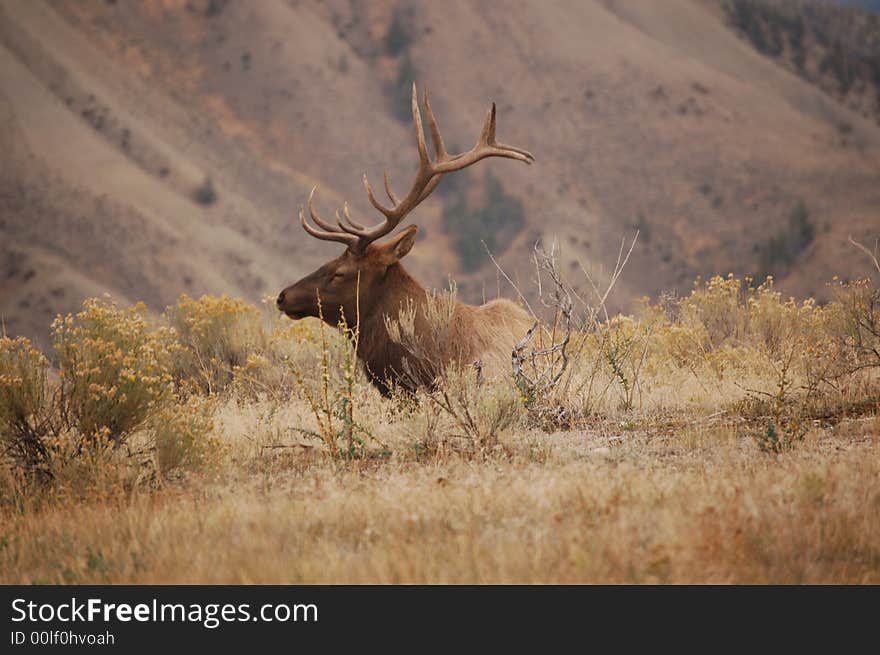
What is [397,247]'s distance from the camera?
29.7 ft

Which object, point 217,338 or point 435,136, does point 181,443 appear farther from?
point 217,338

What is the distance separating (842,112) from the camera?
89.9 metres

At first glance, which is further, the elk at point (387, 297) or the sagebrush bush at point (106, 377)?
the elk at point (387, 297)

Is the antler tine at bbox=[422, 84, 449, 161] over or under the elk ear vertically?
over

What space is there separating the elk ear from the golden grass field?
1.27 m

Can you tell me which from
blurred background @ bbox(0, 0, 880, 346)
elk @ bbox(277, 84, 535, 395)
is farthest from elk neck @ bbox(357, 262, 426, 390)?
blurred background @ bbox(0, 0, 880, 346)

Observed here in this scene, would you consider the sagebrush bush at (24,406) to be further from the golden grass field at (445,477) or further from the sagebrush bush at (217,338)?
the sagebrush bush at (217,338)

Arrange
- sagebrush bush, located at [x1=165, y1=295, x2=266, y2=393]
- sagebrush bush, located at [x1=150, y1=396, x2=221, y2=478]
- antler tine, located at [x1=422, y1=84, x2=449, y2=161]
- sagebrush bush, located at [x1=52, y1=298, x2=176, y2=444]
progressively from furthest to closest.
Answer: sagebrush bush, located at [x1=165, y1=295, x2=266, y2=393] → antler tine, located at [x1=422, y1=84, x2=449, y2=161] → sagebrush bush, located at [x1=52, y1=298, x2=176, y2=444] → sagebrush bush, located at [x1=150, y1=396, x2=221, y2=478]

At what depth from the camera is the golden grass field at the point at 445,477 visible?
14.6 feet

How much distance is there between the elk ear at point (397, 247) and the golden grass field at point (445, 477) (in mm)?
1269

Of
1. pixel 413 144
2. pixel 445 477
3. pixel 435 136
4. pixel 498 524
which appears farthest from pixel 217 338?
pixel 413 144

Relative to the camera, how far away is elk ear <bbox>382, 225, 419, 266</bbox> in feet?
29.6

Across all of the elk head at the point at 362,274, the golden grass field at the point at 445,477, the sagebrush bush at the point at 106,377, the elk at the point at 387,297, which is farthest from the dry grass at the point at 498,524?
the elk head at the point at 362,274

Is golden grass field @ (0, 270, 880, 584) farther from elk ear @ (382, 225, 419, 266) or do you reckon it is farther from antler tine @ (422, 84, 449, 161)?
antler tine @ (422, 84, 449, 161)
